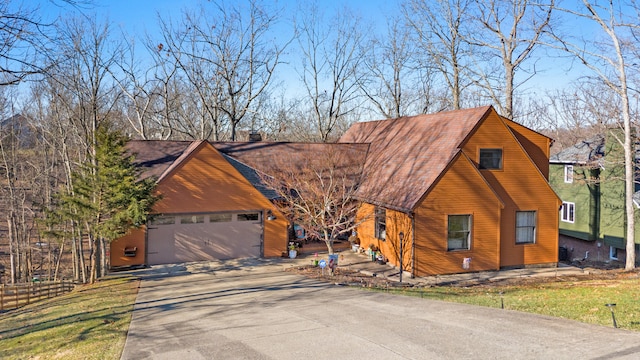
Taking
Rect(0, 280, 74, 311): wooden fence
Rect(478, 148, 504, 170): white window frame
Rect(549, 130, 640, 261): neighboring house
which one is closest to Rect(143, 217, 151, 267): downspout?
Rect(0, 280, 74, 311): wooden fence

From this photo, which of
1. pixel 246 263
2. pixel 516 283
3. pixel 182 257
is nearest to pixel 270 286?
pixel 246 263

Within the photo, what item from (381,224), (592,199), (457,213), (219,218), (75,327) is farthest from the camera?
(592,199)

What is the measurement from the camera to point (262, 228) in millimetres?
21438

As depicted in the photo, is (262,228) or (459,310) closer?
(459,310)

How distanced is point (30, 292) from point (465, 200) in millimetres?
17920

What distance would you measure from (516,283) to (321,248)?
905cm

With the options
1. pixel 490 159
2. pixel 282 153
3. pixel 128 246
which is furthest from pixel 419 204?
pixel 128 246

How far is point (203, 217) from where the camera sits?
67.4ft

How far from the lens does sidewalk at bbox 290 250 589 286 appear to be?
1811cm

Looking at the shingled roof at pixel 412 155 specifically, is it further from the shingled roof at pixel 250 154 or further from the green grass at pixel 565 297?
the green grass at pixel 565 297

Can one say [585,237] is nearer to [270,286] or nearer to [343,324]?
[270,286]

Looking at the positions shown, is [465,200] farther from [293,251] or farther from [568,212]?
[568,212]

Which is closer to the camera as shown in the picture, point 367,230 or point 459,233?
point 459,233

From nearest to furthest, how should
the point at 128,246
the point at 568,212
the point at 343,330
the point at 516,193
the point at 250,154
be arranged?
the point at 343,330 → the point at 128,246 → the point at 516,193 → the point at 250,154 → the point at 568,212
